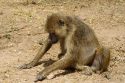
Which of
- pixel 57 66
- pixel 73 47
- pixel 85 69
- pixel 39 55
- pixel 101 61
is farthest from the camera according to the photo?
pixel 39 55

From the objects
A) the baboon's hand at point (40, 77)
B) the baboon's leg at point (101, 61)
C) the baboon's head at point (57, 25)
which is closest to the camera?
the baboon's hand at point (40, 77)

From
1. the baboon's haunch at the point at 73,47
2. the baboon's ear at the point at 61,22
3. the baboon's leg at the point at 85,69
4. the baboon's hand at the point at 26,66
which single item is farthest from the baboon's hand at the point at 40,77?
the baboon's ear at the point at 61,22

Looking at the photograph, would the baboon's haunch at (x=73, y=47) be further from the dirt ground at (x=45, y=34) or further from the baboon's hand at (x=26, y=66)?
the dirt ground at (x=45, y=34)

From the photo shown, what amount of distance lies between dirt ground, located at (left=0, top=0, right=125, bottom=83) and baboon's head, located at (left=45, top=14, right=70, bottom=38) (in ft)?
2.34

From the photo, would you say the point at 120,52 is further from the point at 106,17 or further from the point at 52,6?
the point at 52,6

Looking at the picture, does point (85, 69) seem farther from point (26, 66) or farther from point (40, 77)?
point (26, 66)

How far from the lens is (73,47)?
7.09m

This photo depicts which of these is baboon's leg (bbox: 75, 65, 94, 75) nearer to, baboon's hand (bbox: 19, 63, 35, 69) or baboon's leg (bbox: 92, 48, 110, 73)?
baboon's leg (bbox: 92, 48, 110, 73)

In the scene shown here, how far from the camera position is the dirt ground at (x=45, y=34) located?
711cm

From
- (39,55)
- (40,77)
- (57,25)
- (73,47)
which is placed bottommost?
(40,77)

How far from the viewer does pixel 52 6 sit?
11461 mm

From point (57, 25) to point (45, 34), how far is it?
7.32ft

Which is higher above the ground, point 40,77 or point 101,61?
point 101,61

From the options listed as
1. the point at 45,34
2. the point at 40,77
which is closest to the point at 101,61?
the point at 40,77
